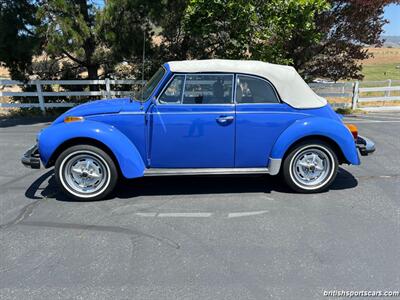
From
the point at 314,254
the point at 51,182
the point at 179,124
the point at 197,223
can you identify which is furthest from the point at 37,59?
the point at 314,254

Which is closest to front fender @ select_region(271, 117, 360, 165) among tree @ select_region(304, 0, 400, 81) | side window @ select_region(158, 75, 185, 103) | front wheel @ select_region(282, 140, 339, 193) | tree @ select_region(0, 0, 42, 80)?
front wheel @ select_region(282, 140, 339, 193)

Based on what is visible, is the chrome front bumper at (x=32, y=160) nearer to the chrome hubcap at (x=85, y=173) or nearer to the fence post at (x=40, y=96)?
the chrome hubcap at (x=85, y=173)

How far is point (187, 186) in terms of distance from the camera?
17.2ft

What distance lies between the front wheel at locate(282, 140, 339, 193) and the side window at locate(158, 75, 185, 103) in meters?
1.64

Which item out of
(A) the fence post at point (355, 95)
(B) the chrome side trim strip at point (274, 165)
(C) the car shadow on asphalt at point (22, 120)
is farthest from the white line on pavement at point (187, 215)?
(A) the fence post at point (355, 95)

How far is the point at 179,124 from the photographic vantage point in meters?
4.59

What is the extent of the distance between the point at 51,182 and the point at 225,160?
2.62 meters

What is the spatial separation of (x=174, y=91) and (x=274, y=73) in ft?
4.39

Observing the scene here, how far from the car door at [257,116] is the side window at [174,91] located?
729 mm

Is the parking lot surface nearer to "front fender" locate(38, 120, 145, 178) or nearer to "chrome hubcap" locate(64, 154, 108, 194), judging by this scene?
"chrome hubcap" locate(64, 154, 108, 194)

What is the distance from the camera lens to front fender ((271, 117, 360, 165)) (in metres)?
4.68

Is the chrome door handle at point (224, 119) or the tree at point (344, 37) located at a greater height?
the tree at point (344, 37)

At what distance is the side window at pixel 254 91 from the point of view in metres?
4.70

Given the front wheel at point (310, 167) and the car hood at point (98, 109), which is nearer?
the car hood at point (98, 109)
